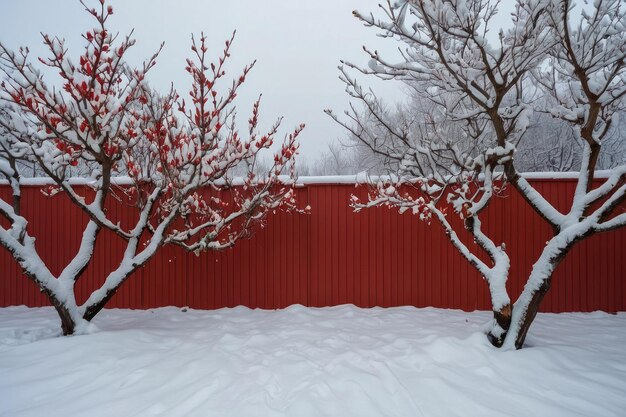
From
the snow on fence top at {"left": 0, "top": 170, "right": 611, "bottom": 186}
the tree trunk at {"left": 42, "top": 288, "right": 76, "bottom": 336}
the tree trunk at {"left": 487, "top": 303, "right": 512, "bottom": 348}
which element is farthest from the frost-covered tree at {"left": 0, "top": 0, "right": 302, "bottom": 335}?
the tree trunk at {"left": 487, "top": 303, "right": 512, "bottom": 348}

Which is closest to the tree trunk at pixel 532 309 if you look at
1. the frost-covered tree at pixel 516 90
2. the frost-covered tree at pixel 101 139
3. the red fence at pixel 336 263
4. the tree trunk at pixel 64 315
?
the frost-covered tree at pixel 516 90

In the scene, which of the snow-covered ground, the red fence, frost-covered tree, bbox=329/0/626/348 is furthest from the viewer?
the red fence

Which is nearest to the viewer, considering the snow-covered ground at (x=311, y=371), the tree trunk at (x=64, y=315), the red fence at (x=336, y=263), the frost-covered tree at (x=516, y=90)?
the snow-covered ground at (x=311, y=371)

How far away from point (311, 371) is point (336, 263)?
2.15m

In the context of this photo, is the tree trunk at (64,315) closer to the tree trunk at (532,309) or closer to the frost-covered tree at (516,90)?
the frost-covered tree at (516,90)

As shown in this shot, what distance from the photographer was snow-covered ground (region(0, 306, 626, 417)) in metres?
2.42

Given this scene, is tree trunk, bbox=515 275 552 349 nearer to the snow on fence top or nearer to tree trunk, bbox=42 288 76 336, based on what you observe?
the snow on fence top

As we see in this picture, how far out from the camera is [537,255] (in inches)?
190

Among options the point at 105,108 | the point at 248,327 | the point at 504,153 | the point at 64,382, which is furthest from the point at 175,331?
the point at 504,153

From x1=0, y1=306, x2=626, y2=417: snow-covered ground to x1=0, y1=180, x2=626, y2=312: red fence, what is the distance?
0.77 m

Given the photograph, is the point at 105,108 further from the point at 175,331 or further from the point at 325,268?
the point at 325,268

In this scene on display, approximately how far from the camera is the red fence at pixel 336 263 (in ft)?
15.9

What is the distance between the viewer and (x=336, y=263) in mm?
4957

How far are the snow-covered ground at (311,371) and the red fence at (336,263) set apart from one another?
2.52ft
